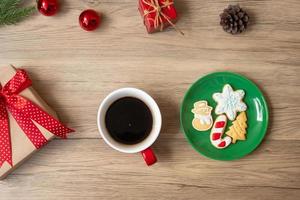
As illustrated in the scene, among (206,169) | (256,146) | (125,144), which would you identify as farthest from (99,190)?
(256,146)

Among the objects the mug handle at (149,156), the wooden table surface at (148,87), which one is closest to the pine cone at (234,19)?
the wooden table surface at (148,87)

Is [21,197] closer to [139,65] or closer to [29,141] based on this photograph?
[29,141]

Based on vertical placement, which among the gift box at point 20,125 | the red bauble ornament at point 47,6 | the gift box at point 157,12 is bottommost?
the gift box at point 20,125

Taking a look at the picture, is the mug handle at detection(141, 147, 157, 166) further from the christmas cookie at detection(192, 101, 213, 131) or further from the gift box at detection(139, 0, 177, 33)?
the gift box at detection(139, 0, 177, 33)

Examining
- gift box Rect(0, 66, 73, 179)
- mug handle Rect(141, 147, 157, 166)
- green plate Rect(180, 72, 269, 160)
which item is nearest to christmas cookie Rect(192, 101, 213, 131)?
green plate Rect(180, 72, 269, 160)

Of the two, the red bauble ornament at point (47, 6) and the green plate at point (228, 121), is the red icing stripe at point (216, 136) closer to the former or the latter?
the green plate at point (228, 121)
